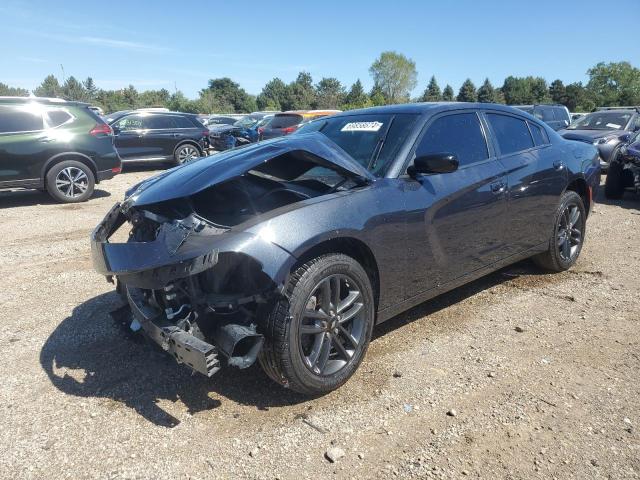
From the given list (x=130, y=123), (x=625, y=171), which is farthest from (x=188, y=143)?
(x=625, y=171)

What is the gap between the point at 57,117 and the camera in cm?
885

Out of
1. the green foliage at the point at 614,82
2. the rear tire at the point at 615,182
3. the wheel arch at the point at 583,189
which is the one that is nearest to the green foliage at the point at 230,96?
the green foliage at the point at 614,82

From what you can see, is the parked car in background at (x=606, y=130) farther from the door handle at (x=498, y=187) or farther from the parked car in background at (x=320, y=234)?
the door handle at (x=498, y=187)

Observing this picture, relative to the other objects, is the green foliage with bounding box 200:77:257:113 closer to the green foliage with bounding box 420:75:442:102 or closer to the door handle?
the green foliage with bounding box 420:75:442:102

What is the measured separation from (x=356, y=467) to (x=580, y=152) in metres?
4.22

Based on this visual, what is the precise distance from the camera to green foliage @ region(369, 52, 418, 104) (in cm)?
10538

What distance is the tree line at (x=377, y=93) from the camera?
73.9 meters

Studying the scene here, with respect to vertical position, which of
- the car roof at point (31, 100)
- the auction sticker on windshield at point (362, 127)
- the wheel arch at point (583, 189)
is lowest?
the wheel arch at point (583, 189)

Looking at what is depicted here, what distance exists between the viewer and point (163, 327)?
2.59 metres

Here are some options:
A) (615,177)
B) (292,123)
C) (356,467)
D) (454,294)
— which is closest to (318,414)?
(356,467)

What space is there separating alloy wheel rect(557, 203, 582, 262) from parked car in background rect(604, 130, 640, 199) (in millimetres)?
4471

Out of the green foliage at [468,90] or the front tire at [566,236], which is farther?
the green foliage at [468,90]

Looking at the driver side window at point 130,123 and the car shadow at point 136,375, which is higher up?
the driver side window at point 130,123

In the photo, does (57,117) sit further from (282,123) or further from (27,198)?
(282,123)
